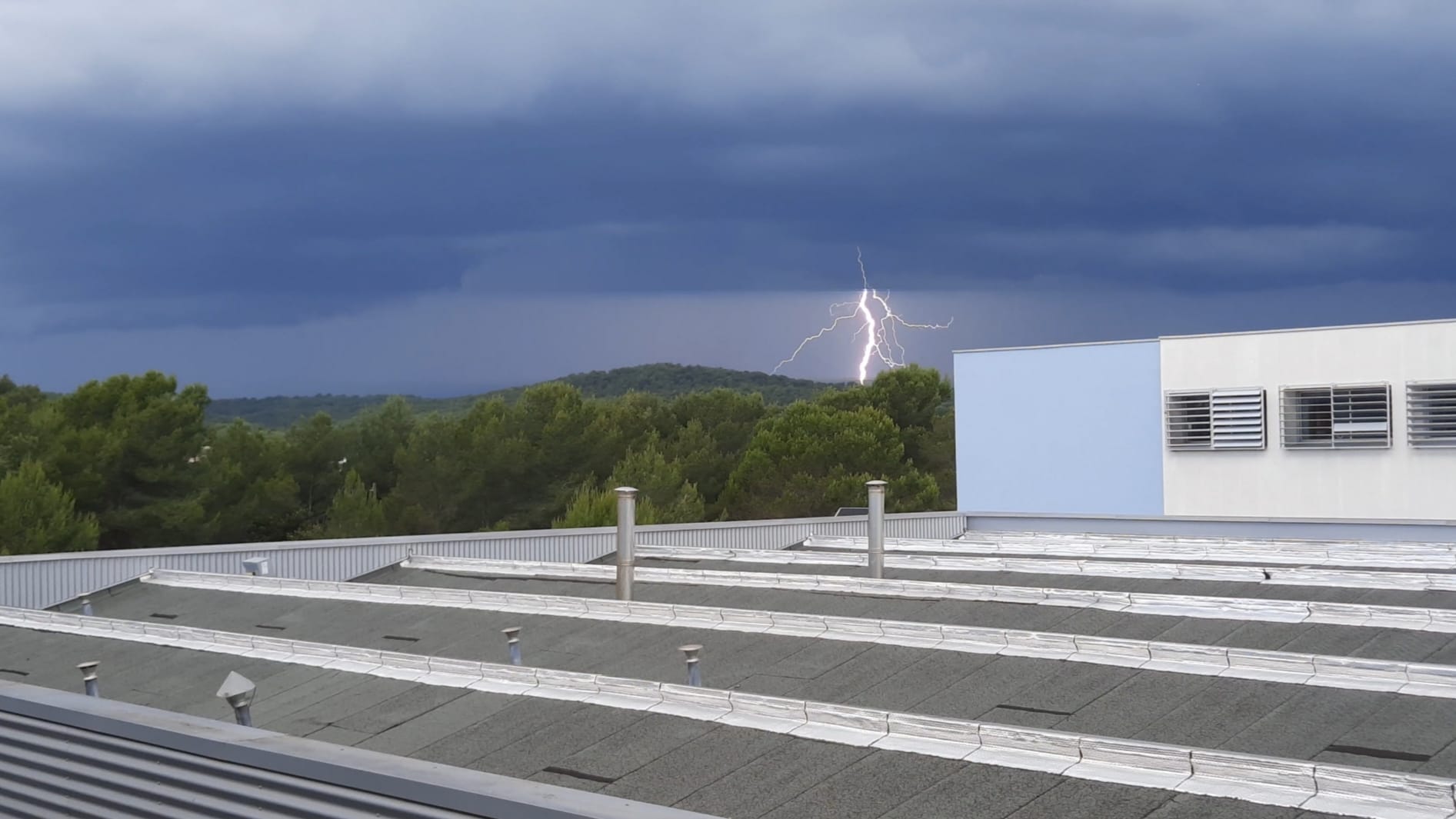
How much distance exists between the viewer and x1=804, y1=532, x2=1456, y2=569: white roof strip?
20.3 m

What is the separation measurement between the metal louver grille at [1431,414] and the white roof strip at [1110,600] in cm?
1228

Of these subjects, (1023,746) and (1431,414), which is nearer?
(1023,746)

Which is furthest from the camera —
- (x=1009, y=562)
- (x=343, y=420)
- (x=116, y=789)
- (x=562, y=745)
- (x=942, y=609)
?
(x=343, y=420)

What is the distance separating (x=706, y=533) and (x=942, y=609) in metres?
12.7

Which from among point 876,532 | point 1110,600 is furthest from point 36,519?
point 1110,600

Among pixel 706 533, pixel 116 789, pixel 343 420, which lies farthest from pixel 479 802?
pixel 343 420

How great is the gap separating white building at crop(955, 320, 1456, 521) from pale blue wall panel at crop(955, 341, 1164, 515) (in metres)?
0.03

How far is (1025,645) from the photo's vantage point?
40.1 feet

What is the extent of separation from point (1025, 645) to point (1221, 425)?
1791 centimetres

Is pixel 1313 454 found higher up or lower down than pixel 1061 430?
lower down

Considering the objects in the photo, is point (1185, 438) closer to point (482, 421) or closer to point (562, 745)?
point (562, 745)

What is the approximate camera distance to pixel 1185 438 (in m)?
29.0

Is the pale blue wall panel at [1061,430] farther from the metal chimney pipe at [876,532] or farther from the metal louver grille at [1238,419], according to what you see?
the metal chimney pipe at [876,532]

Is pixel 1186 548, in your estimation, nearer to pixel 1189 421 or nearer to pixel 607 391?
pixel 1189 421
